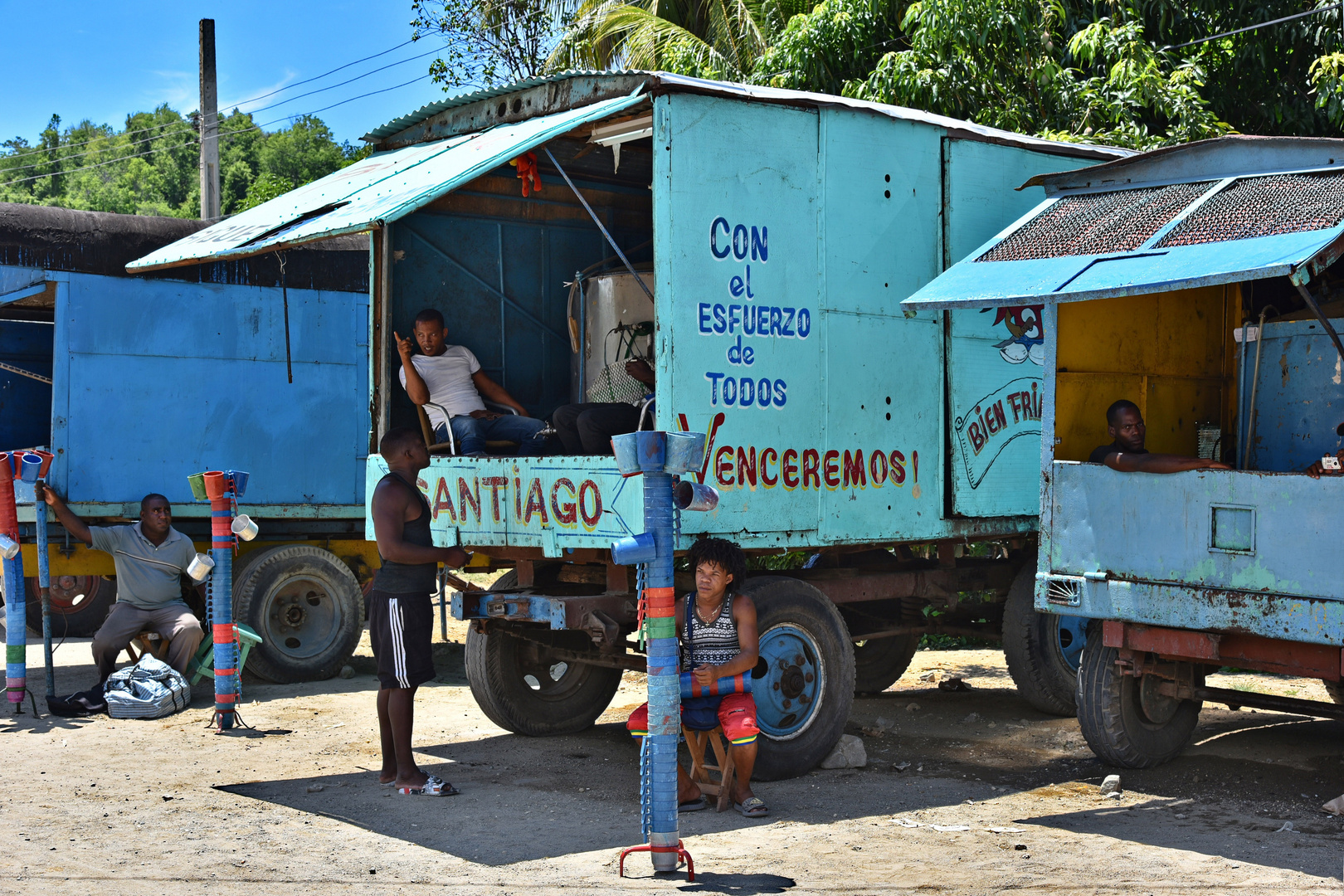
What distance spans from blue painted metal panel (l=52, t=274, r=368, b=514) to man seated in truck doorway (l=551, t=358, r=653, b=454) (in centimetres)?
392

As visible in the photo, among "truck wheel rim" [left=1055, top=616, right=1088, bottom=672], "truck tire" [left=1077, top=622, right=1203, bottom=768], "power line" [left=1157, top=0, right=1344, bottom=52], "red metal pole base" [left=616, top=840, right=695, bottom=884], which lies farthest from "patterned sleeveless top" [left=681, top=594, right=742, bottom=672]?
"power line" [left=1157, top=0, right=1344, bottom=52]

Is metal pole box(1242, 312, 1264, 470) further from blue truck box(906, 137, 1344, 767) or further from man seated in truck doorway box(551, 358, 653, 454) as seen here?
man seated in truck doorway box(551, 358, 653, 454)

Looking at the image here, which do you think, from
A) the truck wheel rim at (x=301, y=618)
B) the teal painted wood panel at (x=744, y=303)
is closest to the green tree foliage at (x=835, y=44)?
the teal painted wood panel at (x=744, y=303)

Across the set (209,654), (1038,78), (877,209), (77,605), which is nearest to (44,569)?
(209,654)

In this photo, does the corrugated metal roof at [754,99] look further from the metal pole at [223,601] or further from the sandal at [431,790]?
the sandal at [431,790]

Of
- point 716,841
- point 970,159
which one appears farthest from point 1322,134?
point 716,841

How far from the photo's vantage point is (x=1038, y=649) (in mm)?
8164

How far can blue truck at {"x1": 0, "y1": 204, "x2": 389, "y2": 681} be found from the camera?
31.3 ft

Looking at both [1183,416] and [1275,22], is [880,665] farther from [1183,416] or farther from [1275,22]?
[1275,22]

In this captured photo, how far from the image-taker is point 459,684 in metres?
10.1

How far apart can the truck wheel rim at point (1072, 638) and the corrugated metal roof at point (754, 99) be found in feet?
9.14

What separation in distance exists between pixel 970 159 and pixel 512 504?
10.6ft

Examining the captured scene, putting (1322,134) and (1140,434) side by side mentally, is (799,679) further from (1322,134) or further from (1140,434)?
(1322,134)

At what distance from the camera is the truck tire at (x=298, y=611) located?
984cm
